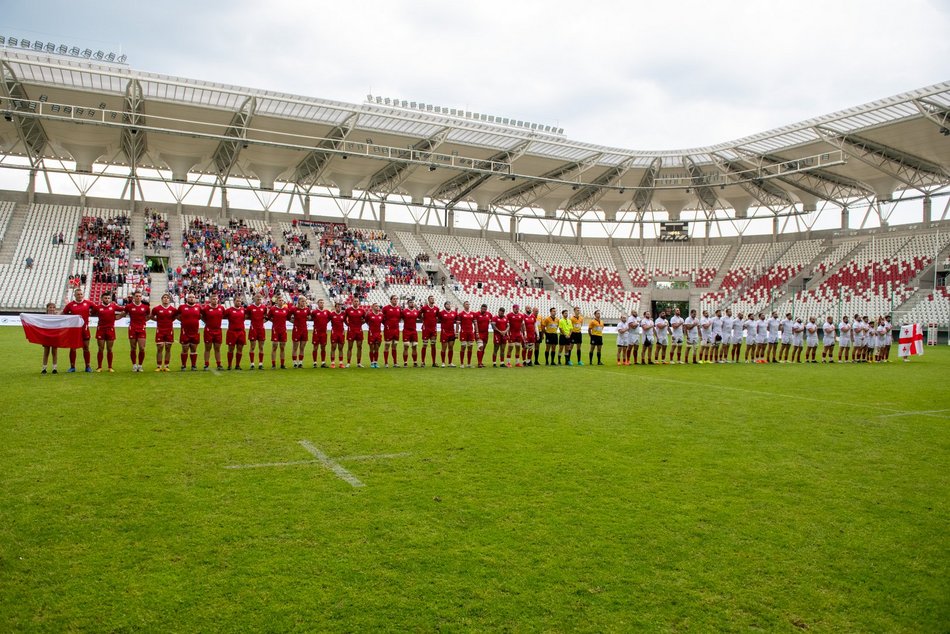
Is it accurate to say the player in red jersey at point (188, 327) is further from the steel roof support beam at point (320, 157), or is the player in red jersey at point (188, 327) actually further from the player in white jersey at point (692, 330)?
the steel roof support beam at point (320, 157)

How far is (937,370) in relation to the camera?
1869 centimetres

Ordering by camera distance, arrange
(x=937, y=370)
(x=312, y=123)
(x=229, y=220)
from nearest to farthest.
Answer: (x=937, y=370) < (x=312, y=123) < (x=229, y=220)

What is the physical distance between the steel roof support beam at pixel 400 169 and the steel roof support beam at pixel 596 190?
12323mm

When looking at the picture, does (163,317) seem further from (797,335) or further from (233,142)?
(233,142)

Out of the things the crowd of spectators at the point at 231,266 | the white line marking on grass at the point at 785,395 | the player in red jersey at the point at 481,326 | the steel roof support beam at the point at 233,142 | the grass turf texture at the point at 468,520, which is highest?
the steel roof support beam at the point at 233,142

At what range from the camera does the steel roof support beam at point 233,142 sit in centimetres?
3188

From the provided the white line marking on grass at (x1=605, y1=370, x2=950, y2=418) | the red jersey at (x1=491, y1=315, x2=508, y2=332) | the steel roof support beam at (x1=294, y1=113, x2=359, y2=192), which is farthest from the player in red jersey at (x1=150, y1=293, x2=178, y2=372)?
the steel roof support beam at (x1=294, y1=113, x2=359, y2=192)

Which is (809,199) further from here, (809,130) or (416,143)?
(416,143)

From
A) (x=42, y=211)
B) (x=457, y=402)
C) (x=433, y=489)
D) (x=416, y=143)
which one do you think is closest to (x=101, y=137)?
(x=42, y=211)

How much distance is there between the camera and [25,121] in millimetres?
33344

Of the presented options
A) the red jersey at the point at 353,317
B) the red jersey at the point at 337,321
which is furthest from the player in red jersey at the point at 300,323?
the red jersey at the point at 353,317

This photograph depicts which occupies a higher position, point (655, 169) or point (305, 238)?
point (655, 169)

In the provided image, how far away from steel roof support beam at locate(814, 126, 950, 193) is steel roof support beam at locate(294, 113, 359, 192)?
25.4 metres

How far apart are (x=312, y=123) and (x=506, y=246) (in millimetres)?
22591
